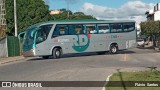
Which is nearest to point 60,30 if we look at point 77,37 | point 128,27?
point 77,37

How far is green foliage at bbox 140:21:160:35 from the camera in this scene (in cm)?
5381

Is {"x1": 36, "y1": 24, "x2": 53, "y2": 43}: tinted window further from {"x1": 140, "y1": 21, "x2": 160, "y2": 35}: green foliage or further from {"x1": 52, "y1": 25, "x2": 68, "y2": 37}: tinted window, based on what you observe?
{"x1": 140, "y1": 21, "x2": 160, "y2": 35}: green foliage

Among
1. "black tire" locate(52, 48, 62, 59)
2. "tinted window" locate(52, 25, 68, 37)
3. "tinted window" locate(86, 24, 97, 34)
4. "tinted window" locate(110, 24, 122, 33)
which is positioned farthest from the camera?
"tinted window" locate(110, 24, 122, 33)

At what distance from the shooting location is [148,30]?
55188 mm

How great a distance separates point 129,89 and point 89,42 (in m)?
22.9

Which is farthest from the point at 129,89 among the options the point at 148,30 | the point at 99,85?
the point at 148,30

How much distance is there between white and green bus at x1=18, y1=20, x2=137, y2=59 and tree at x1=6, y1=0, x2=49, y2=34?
35.1 metres

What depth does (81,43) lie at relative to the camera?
34.4 m

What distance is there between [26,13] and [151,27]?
25.7 metres

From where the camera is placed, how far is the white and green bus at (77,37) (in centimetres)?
3195

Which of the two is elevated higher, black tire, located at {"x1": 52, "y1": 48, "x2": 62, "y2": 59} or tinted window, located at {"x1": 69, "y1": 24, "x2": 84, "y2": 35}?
tinted window, located at {"x1": 69, "y1": 24, "x2": 84, "y2": 35}

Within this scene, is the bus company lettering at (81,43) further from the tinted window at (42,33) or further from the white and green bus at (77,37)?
the tinted window at (42,33)

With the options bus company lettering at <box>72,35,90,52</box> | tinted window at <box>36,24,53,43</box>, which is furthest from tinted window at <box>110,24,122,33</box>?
tinted window at <box>36,24,53,43</box>

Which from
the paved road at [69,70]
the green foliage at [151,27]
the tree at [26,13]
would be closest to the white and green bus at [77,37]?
the paved road at [69,70]
